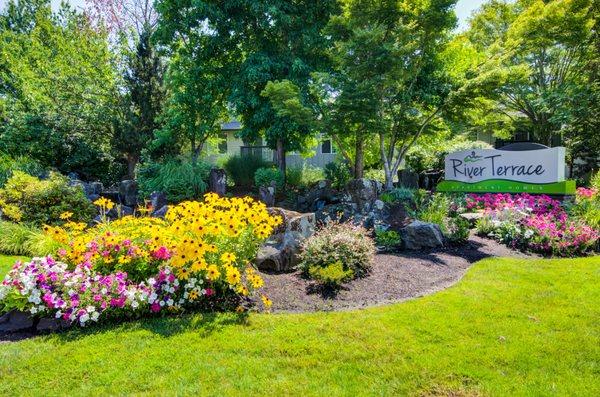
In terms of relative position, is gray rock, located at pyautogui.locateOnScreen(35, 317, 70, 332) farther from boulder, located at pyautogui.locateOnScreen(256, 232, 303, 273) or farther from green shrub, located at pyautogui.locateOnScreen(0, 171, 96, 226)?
green shrub, located at pyautogui.locateOnScreen(0, 171, 96, 226)

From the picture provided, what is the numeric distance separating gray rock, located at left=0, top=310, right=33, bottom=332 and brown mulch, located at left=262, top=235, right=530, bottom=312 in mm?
2353

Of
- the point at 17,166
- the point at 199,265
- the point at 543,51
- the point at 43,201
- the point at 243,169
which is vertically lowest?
the point at 199,265

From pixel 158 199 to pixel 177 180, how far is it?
0.64m

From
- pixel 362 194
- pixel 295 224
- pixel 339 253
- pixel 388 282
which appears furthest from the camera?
pixel 362 194

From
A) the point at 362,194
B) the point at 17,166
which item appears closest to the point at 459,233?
the point at 362,194

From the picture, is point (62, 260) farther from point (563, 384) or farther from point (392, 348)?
point (563, 384)

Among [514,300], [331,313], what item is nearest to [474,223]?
[514,300]

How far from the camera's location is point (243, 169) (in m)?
12.0

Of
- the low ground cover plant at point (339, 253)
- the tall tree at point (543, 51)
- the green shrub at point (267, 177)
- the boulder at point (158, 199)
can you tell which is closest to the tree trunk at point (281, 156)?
the green shrub at point (267, 177)

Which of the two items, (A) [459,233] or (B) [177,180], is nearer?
(A) [459,233]

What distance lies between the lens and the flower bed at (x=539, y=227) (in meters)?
6.68

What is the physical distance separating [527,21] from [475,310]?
10.8 m

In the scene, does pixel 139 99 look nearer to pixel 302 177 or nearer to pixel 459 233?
pixel 302 177

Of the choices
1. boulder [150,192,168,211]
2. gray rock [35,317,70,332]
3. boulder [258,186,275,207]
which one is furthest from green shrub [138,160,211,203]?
gray rock [35,317,70,332]
